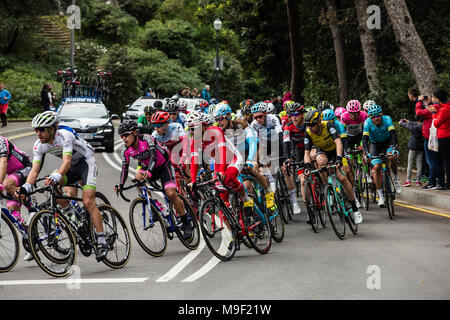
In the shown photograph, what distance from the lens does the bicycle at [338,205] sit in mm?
10891

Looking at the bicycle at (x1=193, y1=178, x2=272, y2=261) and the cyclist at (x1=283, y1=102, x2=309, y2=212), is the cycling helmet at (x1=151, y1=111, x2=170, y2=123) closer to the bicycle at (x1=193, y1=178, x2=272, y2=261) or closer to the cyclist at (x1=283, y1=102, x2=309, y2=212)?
the cyclist at (x1=283, y1=102, x2=309, y2=212)

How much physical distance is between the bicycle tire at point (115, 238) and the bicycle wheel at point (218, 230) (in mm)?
1078

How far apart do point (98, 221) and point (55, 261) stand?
2.33ft

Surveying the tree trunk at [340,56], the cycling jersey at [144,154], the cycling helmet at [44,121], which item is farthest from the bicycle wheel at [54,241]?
the tree trunk at [340,56]

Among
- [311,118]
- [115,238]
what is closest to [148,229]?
[115,238]

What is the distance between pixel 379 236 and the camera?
11.1 metres

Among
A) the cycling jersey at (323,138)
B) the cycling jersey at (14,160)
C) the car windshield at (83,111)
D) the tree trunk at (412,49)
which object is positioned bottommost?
the cycling jersey at (14,160)

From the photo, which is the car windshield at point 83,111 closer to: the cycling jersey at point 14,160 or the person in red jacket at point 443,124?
the person in red jacket at point 443,124

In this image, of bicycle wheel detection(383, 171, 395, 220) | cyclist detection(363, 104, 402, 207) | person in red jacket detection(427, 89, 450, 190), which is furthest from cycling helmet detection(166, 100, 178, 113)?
person in red jacket detection(427, 89, 450, 190)

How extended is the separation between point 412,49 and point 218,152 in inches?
426

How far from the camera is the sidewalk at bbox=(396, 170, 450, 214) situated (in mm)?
14094

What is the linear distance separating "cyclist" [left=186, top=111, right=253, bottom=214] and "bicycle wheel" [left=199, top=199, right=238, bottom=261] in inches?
10.9
